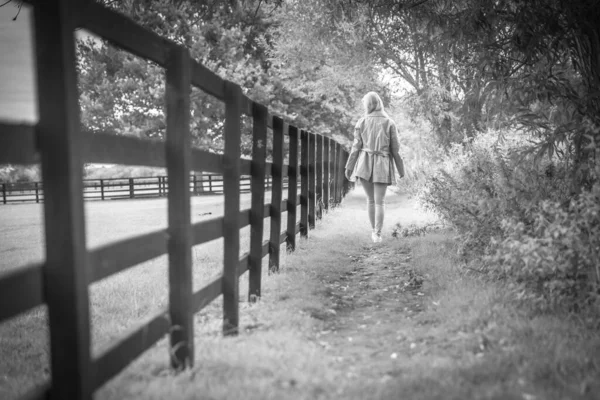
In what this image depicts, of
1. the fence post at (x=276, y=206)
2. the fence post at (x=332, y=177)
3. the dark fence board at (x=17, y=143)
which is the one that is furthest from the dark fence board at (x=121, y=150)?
the fence post at (x=332, y=177)

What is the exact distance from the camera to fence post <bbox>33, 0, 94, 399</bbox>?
2016 millimetres

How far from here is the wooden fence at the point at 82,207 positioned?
2.02m

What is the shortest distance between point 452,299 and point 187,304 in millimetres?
2477

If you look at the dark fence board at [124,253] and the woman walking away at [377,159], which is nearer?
the dark fence board at [124,253]

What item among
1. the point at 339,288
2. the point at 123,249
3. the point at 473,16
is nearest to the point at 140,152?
the point at 123,249

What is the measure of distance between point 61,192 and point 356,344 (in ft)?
8.44

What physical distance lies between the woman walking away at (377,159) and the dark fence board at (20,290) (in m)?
7.47

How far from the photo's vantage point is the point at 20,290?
195cm

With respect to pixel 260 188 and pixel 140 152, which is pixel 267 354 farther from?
pixel 260 188

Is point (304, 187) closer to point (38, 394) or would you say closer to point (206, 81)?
point (206, 81)

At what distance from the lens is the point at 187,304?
10.3 feet

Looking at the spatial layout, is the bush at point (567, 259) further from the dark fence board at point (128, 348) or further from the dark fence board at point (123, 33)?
the dark fence board at point (123, 33)

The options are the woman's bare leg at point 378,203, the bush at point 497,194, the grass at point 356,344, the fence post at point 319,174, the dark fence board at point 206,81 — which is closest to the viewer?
the grass at point 356,344

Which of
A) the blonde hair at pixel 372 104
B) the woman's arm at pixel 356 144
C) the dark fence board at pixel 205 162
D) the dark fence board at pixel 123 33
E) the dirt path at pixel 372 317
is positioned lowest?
the dirt path at pixel 372 317
